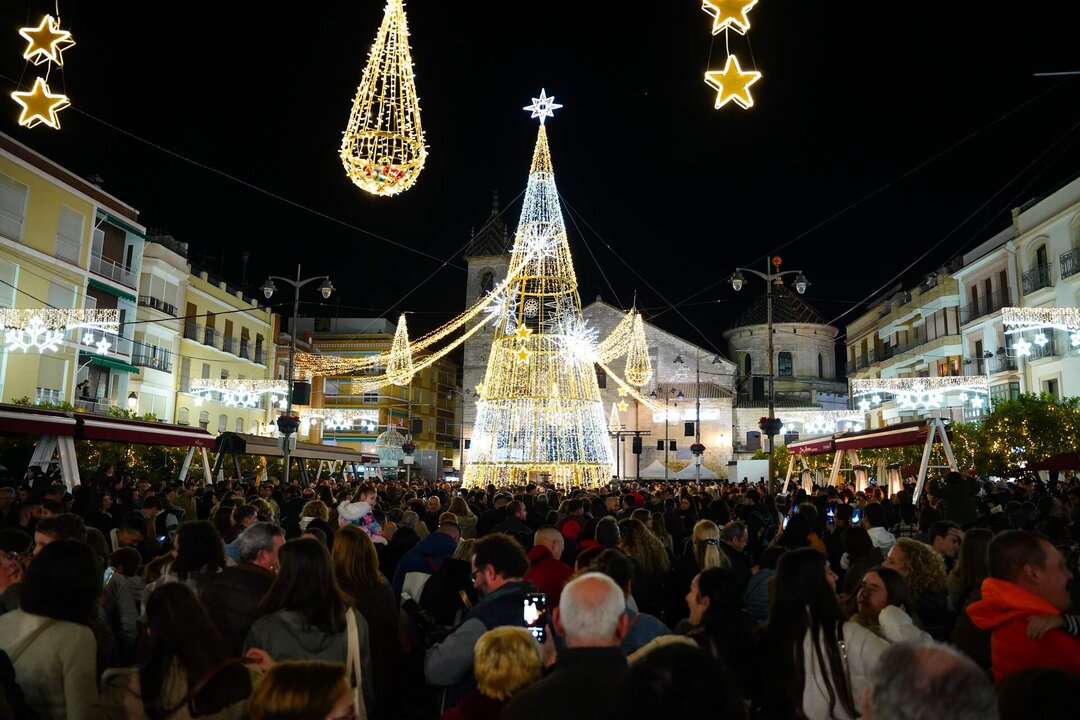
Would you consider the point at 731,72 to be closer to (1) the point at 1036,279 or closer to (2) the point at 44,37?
(2) the point at 44,37

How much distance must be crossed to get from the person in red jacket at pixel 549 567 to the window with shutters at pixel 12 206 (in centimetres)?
2639

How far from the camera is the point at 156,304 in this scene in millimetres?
35312

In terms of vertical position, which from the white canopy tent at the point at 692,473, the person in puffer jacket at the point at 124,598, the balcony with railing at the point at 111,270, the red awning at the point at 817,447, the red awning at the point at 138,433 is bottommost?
the person in puffer jacket at the point at 124,598

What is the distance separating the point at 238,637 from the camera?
447 cm

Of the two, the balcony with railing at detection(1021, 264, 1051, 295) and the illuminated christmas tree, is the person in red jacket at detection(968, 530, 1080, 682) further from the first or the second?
the balcony with railing at detection(1021, 264, 1051, 295)

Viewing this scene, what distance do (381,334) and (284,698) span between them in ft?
201

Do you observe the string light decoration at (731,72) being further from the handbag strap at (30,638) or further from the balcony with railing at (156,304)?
the balcony with railing at (156,304)

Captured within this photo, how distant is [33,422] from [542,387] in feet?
48.3

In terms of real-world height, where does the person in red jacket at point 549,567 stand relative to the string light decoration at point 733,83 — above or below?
below

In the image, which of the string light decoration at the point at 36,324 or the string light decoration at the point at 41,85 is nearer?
the string light decoration at the point at 41,85

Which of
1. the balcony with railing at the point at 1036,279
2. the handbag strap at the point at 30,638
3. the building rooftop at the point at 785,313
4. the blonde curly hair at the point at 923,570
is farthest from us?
the building rooftop at the point at 785,313

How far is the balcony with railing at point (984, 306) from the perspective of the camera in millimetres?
34125

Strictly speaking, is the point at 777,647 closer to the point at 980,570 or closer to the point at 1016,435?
the point at 980,570

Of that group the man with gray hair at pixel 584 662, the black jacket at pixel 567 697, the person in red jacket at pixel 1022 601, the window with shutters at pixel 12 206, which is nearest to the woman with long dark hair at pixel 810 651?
the person in red jacket at pixel 1022 601
